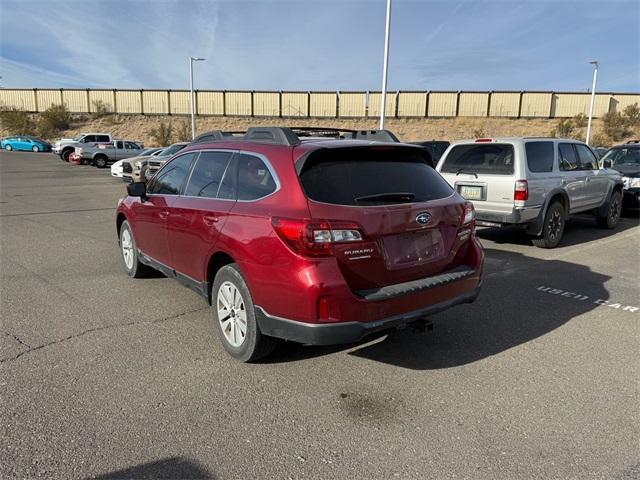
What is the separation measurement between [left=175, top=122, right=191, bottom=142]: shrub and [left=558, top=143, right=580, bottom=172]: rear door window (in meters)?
47.7

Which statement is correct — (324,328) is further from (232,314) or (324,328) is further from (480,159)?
(480,159)

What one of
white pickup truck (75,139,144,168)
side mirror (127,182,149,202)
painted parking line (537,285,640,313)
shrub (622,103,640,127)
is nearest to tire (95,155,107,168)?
white pickup truck (75,139,144,168)

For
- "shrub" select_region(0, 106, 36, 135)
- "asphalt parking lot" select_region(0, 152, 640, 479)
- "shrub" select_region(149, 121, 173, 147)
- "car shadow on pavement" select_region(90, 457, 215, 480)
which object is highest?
"shrub" select_region(0, 106, 36, 135)

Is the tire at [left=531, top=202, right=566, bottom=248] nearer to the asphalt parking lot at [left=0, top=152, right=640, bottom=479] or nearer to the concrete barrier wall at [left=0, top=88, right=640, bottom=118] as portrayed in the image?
the asphalt parking lot at [left=0, top=152, right=640, bottom=479]

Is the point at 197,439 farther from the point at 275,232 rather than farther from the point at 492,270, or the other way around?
the point at 492,270

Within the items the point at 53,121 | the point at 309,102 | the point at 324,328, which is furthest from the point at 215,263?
the point at 53,121

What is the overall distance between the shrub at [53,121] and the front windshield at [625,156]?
6364 centimetres

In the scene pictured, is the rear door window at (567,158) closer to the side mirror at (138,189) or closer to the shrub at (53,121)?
the side mirror at (138,189)

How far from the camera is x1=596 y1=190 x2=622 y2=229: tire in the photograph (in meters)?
10.0

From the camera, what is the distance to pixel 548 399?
327 centimetres

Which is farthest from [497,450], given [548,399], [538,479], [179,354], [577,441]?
[179,354]

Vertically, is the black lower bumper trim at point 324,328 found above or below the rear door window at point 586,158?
below

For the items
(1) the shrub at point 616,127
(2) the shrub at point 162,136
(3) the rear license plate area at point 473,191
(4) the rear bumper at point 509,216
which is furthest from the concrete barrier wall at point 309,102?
(4) the rear bumper at point 509,216

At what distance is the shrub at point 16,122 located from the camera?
59156 millimetres
